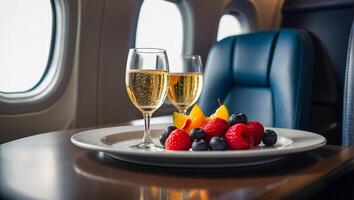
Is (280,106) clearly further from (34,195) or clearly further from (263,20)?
→ (263,20)

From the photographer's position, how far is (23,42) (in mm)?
1792

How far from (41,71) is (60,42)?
0.54ft

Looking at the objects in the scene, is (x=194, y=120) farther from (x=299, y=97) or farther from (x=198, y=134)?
(x=299, y=97)

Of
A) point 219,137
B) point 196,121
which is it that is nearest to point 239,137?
point 219,137

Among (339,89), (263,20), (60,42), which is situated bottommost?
(339,89)

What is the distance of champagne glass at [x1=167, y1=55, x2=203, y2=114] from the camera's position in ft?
3.20

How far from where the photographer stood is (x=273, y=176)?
2.05 feet

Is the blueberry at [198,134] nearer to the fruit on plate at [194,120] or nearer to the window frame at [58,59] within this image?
the fruit on plate at [194,120]

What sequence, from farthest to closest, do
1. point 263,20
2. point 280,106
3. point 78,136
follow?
point 263,20, point 280,106, point 78,136

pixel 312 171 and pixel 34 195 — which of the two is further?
pixel 312 171

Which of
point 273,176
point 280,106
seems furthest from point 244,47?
point 273,176

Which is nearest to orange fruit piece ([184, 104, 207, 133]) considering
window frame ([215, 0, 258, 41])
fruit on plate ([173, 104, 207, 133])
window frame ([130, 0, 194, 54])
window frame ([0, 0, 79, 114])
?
fruit on plate ([173, 104, 207, 133])

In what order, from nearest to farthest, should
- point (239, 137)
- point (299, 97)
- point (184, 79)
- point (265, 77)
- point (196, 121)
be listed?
point (239, 137) < point (196, 121) < point (184, 79) < point (299, 97) < point (265, 77)

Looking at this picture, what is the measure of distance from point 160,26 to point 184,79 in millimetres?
1537
